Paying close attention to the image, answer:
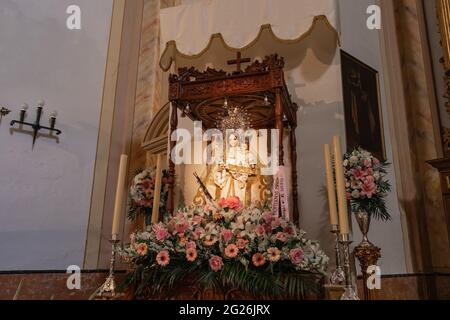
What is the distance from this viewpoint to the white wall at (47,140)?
3.45 meters

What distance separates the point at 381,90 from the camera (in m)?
4.65

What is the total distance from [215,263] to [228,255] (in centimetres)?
10

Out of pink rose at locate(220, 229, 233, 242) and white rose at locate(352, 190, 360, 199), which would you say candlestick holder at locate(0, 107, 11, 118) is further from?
white rose at locate(352, 190, 360, 199)

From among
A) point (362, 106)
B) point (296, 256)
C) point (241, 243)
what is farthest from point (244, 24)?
point (296, 256)

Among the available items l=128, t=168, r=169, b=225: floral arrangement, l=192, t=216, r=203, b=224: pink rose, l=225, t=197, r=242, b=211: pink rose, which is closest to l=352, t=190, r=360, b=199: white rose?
l=225, t=197, r=242, b=211: pink rose

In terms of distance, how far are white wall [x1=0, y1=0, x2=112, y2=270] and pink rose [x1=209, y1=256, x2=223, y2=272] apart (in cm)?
213

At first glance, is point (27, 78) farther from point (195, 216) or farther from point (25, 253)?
point (195, 216)

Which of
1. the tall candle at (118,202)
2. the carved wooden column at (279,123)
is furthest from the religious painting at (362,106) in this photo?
the tall candle at (118,202)

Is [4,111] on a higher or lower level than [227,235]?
higher

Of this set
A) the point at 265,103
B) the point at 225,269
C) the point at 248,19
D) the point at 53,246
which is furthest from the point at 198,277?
the point at 248,19

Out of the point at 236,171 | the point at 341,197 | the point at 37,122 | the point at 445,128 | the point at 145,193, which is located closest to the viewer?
the point at 341,197

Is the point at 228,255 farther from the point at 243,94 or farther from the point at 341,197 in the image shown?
the point at 243,94
